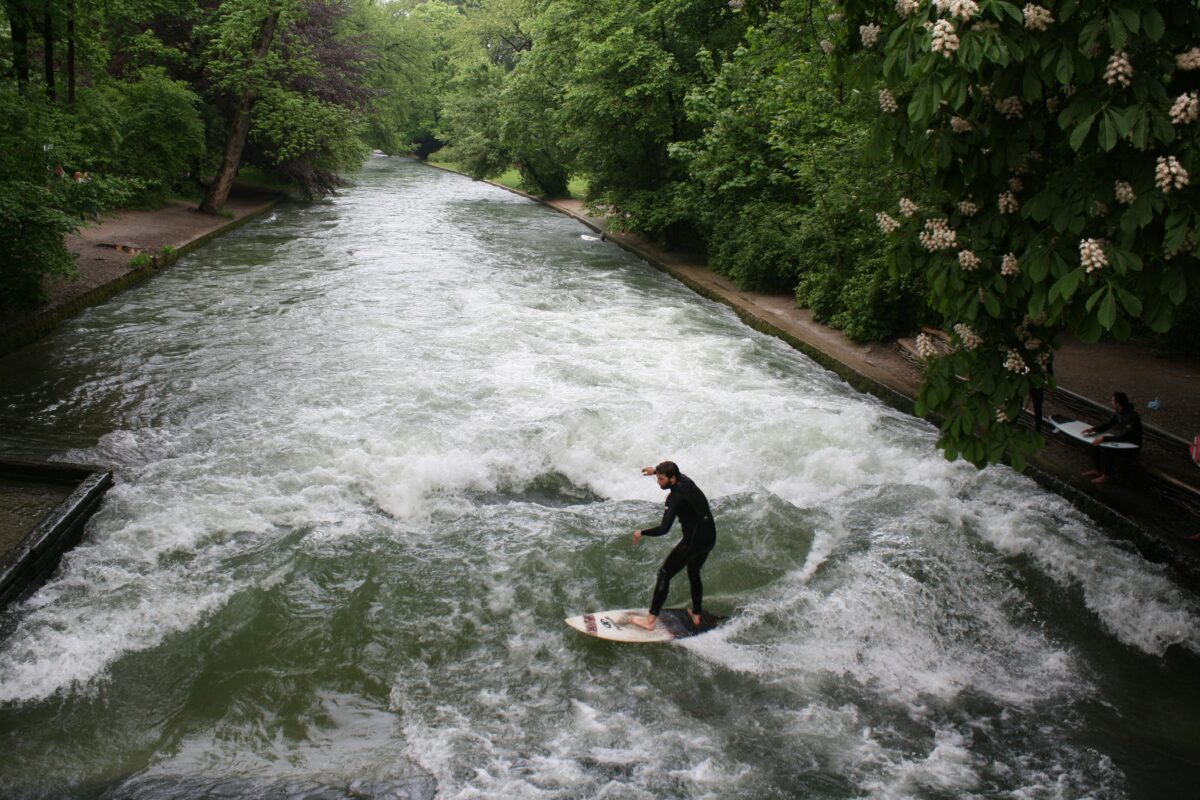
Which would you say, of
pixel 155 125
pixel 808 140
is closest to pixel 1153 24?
pixel 808 140

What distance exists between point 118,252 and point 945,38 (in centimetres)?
2106

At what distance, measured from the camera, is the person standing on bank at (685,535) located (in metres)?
6.85

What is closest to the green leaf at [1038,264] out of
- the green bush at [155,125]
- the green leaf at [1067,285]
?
the green leaf at [1067,285]

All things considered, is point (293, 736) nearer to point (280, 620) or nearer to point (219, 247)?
point (280, 620)

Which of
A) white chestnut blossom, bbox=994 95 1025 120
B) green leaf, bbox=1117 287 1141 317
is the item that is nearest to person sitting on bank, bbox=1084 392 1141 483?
white chestnut blossom, bbox=994 95 1025 120

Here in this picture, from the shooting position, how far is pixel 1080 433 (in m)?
9.60

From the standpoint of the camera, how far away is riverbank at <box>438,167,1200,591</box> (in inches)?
334

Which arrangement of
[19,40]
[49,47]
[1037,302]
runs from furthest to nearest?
[49,47]
[19,40]
[1037,302]

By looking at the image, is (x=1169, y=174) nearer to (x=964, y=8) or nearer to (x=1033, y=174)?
(x=1033, y=174)

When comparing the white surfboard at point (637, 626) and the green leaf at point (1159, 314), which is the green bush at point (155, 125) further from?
the green leaf at point (1159, 314)

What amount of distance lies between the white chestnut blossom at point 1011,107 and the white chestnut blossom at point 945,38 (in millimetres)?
738

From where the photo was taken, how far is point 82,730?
596 cm

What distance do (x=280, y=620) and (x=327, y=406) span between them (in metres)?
5.13

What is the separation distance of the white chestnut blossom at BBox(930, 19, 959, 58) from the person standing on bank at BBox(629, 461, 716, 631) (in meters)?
3.49
